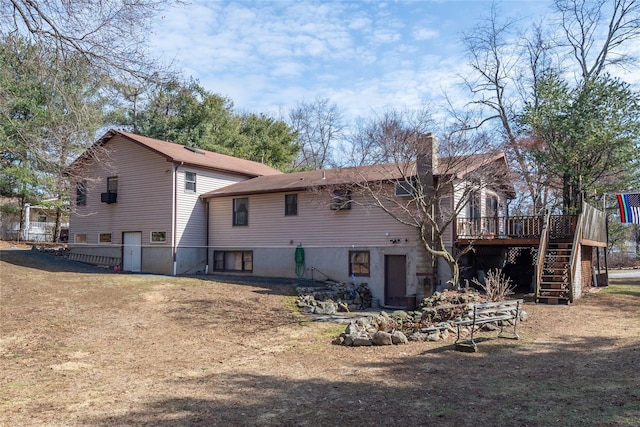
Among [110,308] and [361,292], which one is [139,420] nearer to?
[110,308]

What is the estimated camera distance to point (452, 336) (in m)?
11.2

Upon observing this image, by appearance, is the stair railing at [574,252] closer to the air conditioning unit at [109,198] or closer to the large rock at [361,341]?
the large rock at [361,341]

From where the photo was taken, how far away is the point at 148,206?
917 inches

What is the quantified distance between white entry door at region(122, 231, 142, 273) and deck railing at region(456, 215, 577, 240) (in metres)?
14.9

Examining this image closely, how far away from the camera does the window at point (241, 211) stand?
23.0 m

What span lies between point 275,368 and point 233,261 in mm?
14876

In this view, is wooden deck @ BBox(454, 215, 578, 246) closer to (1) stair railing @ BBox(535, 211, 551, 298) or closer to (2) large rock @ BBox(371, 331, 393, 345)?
(1) stair railing @ BBox(535, 211, 551, 298)

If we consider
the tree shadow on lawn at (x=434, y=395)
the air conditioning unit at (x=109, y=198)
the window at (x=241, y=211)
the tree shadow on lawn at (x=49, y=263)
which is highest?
the air conditioning unit at (x=109, y=198)

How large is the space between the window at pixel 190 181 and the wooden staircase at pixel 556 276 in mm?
15508

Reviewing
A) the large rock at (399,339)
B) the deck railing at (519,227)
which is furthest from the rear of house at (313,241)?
the large rock at (399,339)

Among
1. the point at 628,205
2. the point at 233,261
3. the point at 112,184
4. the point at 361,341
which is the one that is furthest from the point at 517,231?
the point at 112,184

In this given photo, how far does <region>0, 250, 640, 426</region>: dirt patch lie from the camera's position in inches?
239

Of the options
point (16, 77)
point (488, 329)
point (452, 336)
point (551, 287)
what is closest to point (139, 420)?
point (452, 336)

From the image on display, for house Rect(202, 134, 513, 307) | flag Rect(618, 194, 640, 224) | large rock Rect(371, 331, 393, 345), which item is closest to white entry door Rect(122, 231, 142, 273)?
house Rect(202, 134, 513, 307)
